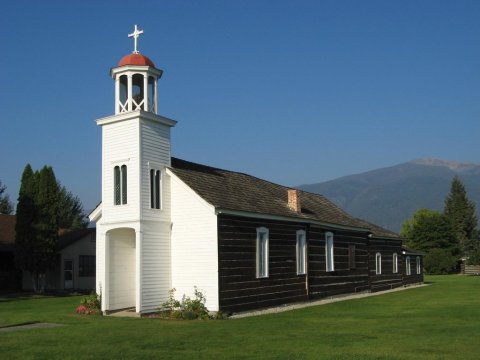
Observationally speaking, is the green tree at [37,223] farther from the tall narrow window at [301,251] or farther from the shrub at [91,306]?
the tall narrow window at [301,251]

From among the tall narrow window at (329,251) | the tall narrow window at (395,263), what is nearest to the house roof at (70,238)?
the tall narrow window at (329,251)

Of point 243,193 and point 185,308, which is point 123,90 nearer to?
point 243,193

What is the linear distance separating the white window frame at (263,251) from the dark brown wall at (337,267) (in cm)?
431

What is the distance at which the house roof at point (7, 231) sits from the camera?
39.7 meters

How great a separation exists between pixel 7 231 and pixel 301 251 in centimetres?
2250

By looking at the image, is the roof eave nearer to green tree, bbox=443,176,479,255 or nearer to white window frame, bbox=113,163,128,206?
white window frame, bbox=113,163,128,206

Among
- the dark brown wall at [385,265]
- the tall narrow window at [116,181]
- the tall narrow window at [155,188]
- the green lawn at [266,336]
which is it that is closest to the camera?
the green lawn at [266,336]

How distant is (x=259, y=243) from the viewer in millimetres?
25234

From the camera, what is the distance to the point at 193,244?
75.9ft

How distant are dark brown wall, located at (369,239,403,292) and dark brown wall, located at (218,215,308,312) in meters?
10.7

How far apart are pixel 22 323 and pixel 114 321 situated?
2.90m

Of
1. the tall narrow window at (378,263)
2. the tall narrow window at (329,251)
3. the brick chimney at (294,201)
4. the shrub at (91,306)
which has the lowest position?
the shrub at (91,306)

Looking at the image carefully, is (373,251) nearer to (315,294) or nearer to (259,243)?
(315,294)

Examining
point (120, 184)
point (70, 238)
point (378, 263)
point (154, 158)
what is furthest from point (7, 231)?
point (378, 263)
